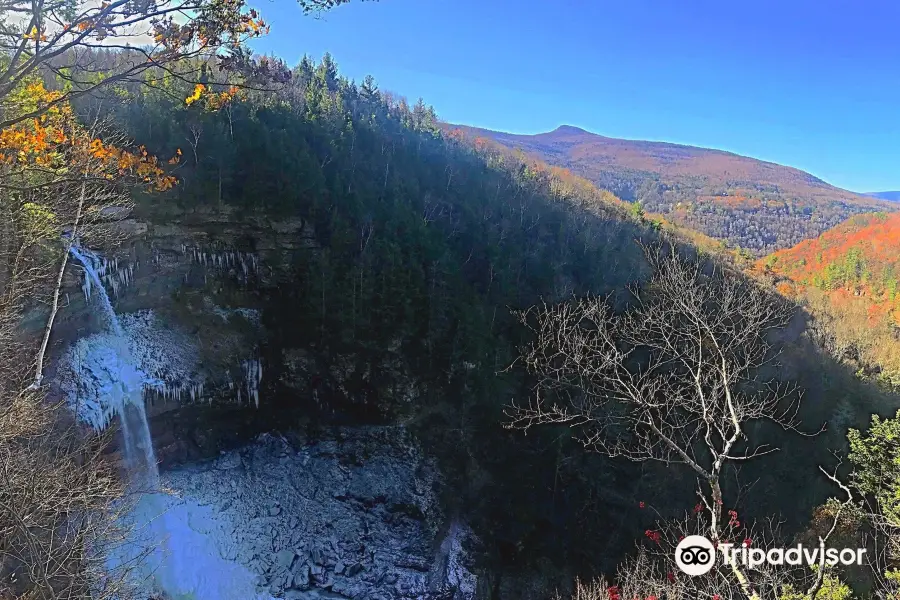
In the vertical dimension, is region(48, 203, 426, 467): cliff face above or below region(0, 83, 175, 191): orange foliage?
below

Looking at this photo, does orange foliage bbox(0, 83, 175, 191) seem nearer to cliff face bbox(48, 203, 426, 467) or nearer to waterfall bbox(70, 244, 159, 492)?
waterfall bbox(70, 244, 159, 492)

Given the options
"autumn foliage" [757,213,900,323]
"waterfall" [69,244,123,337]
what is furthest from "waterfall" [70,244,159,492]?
"autumn foliage" [757,213,900,323]

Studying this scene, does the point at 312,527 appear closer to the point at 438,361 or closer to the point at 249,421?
the point at 249,421

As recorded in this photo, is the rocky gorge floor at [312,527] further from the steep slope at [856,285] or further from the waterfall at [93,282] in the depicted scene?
the steep slope at [856,285]

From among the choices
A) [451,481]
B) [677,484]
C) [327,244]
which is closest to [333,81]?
[327,244]

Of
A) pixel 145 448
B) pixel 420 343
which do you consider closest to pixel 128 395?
pixel 145 448

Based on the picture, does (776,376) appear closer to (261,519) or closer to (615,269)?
(615,269)
